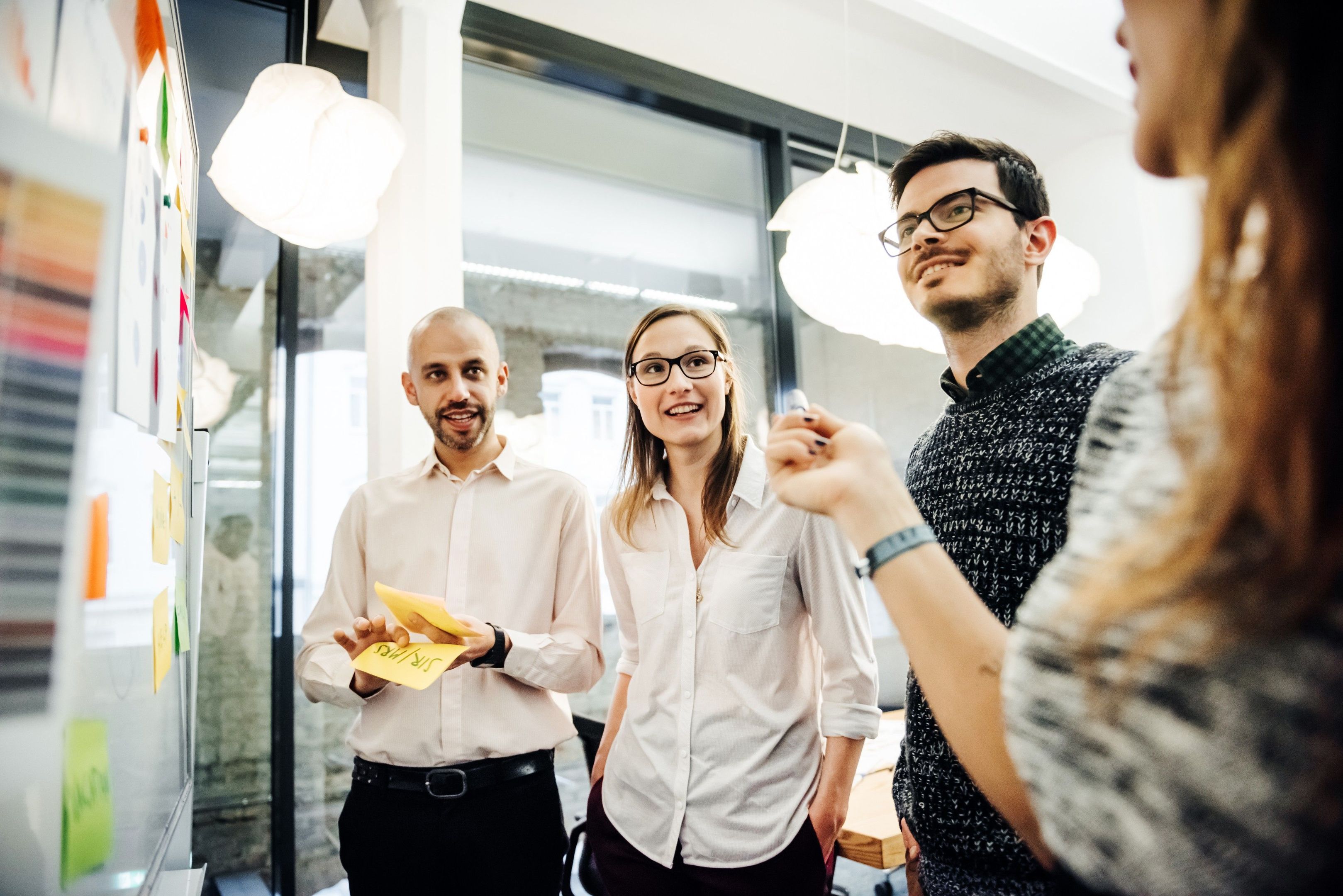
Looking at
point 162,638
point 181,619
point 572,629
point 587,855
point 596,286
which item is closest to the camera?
point 162,638

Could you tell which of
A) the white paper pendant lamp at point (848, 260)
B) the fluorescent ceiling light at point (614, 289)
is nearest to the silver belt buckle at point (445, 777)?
the white paper pendant lamp at point (848, 260)

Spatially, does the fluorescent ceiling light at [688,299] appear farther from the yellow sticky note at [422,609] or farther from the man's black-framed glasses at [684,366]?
the yellow sticky note at [422,609]

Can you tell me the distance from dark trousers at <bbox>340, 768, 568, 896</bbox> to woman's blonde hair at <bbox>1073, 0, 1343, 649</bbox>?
1.53m

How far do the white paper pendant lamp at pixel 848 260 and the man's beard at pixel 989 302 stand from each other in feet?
2.34

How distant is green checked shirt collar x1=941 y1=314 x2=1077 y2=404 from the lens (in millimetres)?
1224

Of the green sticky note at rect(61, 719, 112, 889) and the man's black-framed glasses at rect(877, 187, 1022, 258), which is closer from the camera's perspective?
the green sticky note at rect(61, 719, 112, 889)

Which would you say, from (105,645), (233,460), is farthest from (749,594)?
(233,460)

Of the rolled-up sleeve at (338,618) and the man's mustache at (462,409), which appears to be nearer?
the rolled-up sleeve at (338,618)

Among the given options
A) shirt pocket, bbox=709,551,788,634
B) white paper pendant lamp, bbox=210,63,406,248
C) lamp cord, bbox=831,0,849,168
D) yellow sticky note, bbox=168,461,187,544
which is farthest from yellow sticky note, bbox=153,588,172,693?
lamp cord, bbox=831,0,849,168

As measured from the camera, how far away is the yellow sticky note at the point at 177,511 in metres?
1.30

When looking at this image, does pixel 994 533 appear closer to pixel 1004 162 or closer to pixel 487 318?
pixel 1004 162

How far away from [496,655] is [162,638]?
1.95 ft

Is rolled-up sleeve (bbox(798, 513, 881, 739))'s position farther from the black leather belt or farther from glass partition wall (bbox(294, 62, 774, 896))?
glass partition wall (bbox(294, 62, 774, 896))

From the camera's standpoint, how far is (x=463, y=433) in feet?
6.23
